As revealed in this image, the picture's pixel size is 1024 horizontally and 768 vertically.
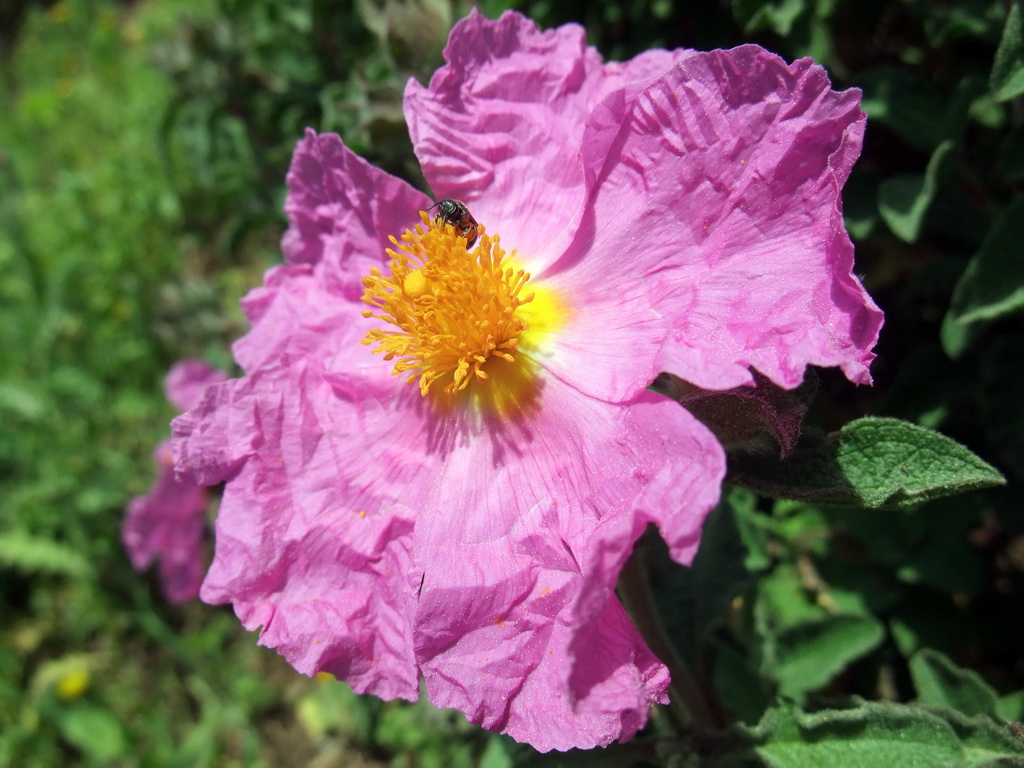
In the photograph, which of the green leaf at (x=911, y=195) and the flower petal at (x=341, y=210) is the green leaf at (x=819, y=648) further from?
the flower petal at (x=341, y=210)

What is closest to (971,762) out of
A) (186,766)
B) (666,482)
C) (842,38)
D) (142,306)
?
(666,482)

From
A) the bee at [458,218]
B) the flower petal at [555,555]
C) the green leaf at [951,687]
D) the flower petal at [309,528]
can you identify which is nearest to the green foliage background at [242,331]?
the green leaf at [951,687]

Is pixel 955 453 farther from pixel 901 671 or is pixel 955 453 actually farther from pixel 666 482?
pixel 901 671

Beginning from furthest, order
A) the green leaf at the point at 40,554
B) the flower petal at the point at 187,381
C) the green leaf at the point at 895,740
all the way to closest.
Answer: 1. the green leaf at the point at 40,554
2. the flower petal at the point at 187,381
3. the green leaf at the point at 895,740

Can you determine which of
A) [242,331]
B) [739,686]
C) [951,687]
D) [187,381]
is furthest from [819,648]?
[242,331]

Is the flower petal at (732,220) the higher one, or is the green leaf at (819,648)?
the flower petal at (732,220)

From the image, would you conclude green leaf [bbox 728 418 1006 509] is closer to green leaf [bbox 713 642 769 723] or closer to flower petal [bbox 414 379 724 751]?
flower petal [bbox 414 379 724 751]

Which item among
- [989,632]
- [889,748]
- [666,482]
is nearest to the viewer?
[666,482]
